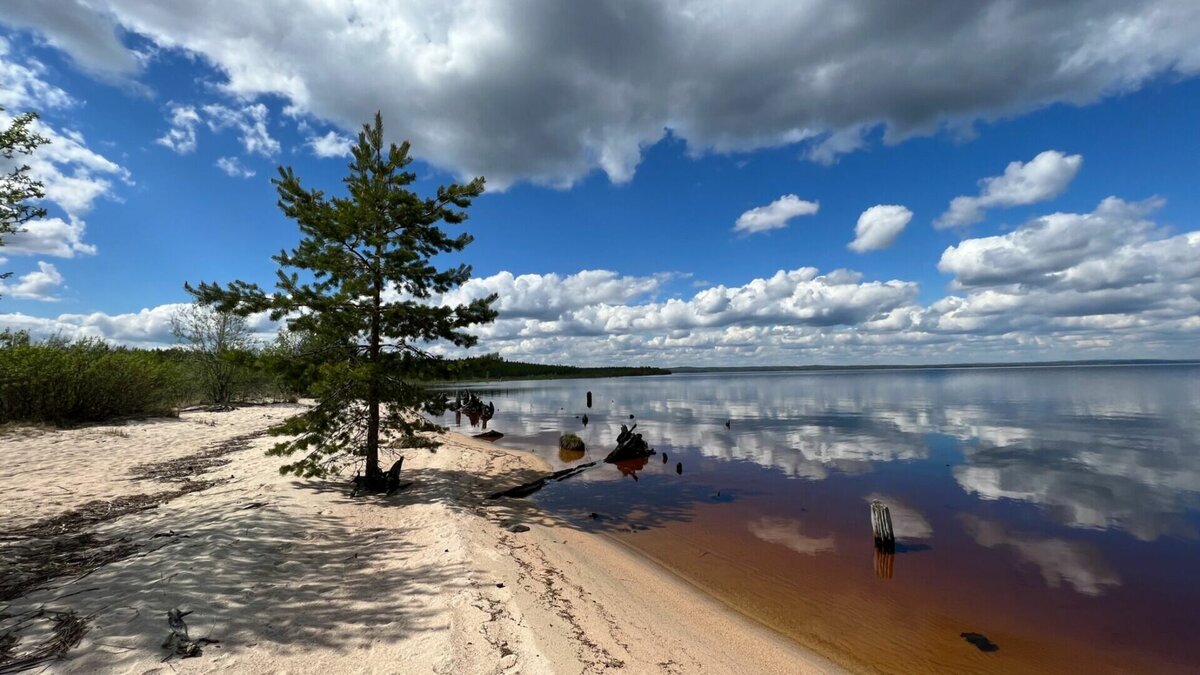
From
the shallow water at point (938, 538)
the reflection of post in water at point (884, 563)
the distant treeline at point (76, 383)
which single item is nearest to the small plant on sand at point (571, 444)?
the shallow water at point (938, 538)

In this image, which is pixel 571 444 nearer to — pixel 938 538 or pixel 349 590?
pixel 938 538

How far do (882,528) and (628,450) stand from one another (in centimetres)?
1295

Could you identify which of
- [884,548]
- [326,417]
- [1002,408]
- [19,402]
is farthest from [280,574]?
[1002,408]

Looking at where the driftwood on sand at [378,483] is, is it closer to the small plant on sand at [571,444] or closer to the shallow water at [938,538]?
the shallow water at [938,538]

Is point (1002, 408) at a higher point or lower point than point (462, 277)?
lower

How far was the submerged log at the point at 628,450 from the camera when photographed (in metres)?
22.2

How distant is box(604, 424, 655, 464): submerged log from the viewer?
22.2 metres

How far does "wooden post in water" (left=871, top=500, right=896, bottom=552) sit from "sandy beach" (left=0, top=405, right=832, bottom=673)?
16.5 feet

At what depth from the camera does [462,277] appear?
482 inches

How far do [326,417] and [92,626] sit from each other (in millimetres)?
6583

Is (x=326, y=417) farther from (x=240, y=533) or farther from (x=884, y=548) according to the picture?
(x=884, y=548)

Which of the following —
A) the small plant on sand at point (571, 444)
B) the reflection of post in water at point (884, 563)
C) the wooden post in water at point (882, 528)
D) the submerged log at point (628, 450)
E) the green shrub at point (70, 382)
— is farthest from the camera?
the small plant on sand at point (571, 444)

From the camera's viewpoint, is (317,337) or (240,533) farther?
(317,337)

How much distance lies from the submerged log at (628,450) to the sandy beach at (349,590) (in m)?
10.3
